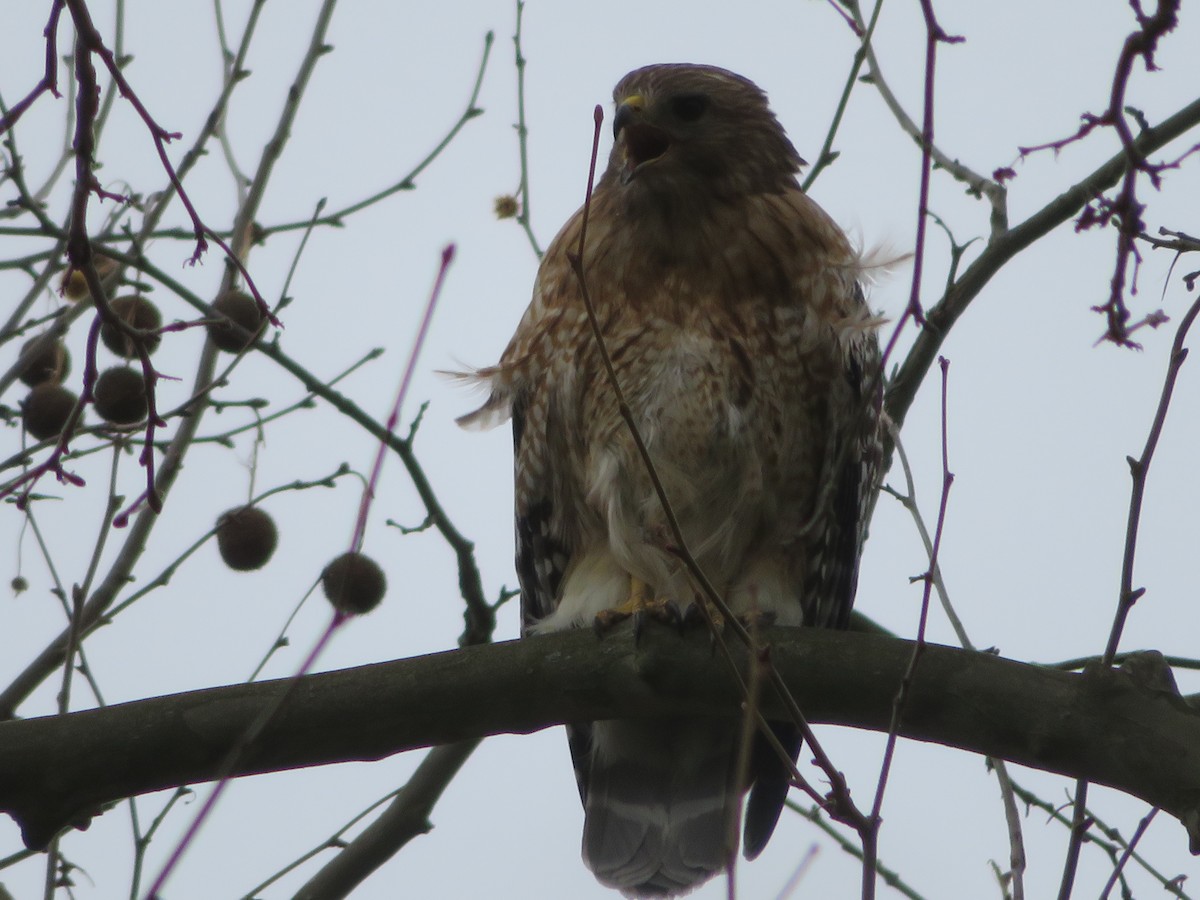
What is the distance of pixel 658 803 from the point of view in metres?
4.09

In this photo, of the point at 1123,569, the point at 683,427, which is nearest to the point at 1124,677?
the point at 1123,569

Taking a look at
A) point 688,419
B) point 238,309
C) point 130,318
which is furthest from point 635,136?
point 130,318

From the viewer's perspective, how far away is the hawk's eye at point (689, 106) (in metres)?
4.15

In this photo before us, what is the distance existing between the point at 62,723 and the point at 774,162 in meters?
2.48

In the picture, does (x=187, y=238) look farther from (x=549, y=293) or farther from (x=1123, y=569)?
(x=1123, y=569)

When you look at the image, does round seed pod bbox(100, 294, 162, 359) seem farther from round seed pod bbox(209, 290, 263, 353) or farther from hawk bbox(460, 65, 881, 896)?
hawk bbox(460, 65, 881, 896)

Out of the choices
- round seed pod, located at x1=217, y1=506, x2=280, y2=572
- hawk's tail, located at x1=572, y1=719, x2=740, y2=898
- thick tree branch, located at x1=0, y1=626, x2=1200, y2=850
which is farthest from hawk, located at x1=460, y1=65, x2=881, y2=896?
thick tree branch, located at x1=0, y1=626, x2=1200, y2=850

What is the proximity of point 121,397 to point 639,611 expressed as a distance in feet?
4.46

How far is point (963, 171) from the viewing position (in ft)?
13.3

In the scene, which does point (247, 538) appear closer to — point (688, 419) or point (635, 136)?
point (688, 419)

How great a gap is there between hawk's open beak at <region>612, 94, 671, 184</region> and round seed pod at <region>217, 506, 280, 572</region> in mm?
1309

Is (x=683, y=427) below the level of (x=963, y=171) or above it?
below

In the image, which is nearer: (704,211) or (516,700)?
(516,700)

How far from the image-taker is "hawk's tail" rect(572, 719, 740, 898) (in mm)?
3979
